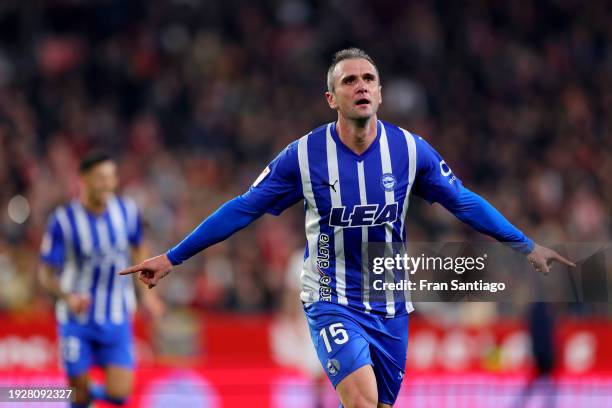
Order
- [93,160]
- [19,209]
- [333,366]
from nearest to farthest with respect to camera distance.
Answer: [333,366] → [93,160] → [19,209]

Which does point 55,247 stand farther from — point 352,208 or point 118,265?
point 352,208

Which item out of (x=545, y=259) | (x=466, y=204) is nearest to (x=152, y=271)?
(x=466, y=204)

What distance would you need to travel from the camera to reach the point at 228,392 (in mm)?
10570

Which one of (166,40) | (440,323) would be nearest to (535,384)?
(440,323)

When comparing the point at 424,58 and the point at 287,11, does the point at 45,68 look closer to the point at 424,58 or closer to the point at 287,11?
the point at 287,11

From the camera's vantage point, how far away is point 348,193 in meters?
A: 5.99

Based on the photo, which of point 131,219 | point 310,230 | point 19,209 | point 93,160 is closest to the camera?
point 310,230

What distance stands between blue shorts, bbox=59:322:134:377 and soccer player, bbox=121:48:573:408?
10.2 feet

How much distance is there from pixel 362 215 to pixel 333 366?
834 mm

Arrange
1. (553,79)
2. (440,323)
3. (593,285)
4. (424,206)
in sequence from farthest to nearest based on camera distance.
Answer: (553,79) → (424,206) → (440,323) → (593,285)

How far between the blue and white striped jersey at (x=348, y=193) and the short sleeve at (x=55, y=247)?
327 cm

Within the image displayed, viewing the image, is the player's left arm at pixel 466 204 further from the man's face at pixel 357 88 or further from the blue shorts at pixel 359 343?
the blue shorts at pixel 359 343

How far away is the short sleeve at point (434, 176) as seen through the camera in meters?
6.09

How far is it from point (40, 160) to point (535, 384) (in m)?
6.83
